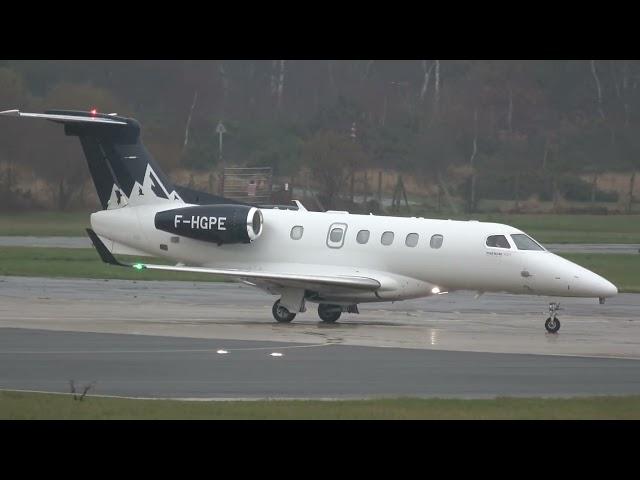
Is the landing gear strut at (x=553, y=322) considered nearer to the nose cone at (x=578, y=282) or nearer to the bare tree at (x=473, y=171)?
the nose cone at (x=578, y=282)

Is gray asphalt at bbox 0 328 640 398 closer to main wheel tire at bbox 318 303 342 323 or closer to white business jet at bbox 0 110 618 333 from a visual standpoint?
white business jet at bbox 0 110 618 333

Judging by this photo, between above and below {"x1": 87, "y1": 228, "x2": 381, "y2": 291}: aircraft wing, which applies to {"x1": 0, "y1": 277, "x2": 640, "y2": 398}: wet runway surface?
below

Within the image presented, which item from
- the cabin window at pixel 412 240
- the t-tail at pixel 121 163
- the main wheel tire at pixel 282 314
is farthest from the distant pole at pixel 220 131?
the cabin window at pixel 412 240

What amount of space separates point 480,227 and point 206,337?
657 cm

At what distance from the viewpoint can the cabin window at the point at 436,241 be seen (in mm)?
26797

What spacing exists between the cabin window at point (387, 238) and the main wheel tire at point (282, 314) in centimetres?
236

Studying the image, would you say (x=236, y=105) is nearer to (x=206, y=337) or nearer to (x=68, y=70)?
(x=68, y=70)

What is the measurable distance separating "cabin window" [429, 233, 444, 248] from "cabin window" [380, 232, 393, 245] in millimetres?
831

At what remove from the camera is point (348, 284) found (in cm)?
2639

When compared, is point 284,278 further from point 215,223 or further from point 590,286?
point 590,286

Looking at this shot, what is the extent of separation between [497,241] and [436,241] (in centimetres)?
124

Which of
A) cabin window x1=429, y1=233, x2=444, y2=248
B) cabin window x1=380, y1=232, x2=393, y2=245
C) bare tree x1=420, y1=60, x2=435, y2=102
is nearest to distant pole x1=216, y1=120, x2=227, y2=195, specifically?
bare tree x1=420, y1=60, x2=435, y2=102

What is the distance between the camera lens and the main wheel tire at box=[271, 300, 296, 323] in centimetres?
2694

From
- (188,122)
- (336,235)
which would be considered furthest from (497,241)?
(188,122)
